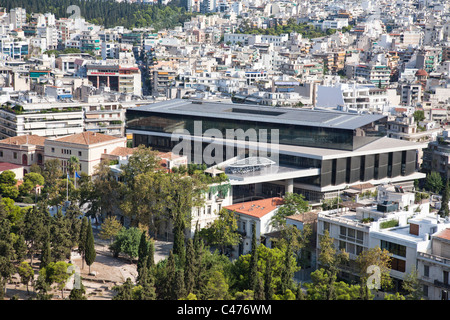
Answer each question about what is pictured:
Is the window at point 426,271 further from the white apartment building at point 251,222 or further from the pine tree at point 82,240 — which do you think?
the pine tree at point 82,240

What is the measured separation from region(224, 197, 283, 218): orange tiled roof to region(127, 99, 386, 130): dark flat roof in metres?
6.86

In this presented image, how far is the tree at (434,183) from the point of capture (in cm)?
4088

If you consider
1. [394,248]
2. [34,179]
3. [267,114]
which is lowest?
[34,179]

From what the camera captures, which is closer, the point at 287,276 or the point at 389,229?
the point at 287,276

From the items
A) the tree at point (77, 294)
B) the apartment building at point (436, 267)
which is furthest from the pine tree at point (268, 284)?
the tree at point (77, 294)

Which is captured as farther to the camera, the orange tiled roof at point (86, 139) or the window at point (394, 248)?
the orange tiled roof at point (86, 139)

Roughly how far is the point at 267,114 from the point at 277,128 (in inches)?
95.0

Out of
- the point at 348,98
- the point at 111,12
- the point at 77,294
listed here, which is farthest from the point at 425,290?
the point at 111,12

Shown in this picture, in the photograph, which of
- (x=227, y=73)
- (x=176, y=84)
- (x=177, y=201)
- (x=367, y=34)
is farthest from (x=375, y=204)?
(x=367, y=34)

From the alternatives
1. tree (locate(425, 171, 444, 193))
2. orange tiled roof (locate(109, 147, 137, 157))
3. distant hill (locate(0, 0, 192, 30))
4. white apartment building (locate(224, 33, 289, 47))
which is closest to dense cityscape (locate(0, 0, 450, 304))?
tree (locate(425, 171, 444, 193))

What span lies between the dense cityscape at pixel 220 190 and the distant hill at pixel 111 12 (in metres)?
39.5

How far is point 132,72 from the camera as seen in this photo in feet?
240

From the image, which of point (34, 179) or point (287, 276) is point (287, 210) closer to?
point (287, 276)

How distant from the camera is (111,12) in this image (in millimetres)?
117438
